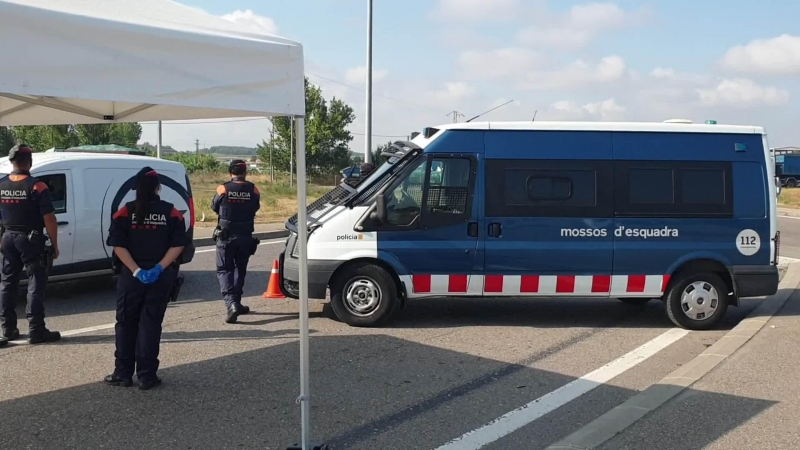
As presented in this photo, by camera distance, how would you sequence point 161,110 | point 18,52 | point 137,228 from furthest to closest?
1. point 161,110
2. point 137,228
3. point 18,52

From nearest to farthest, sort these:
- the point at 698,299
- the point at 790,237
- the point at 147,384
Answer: the point at 147,384, the point at 698,299, the point at 790,237

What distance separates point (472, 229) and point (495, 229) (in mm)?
241

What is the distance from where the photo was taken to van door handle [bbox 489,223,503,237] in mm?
7395

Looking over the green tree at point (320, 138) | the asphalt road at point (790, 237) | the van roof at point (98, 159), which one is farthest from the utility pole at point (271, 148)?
the van roof at point (98, 159)

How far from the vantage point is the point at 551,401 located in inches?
209

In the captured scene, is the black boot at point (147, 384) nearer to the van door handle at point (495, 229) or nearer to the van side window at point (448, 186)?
the van side window at point (448, 186)

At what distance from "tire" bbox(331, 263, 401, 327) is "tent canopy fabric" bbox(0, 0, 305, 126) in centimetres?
343

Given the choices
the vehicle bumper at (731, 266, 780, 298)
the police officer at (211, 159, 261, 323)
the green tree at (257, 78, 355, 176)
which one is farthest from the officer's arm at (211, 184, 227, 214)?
the green tree at (257, 78, 355, 176)

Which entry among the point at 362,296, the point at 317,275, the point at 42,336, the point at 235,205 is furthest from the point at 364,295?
the point at 42,336

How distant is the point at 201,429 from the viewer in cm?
466

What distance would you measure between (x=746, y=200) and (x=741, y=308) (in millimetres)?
1952

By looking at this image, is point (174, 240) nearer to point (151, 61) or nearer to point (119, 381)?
point (119, 381)

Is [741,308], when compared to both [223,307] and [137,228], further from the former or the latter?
[137,228]

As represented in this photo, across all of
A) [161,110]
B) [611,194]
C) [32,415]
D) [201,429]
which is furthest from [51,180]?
[611,194]
